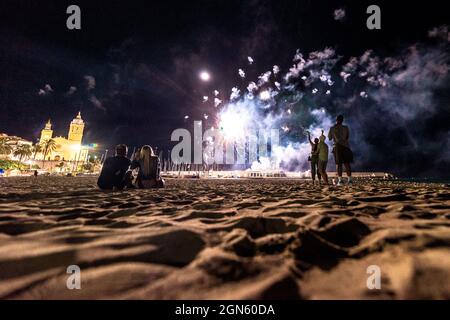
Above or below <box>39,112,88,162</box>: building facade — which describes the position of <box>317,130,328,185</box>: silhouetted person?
below

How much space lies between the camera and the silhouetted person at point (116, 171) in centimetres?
645

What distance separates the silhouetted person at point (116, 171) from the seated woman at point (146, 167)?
1.70 feet

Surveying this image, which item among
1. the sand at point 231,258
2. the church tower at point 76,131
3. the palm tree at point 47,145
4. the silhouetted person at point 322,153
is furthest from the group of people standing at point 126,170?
the church tower at point 76,131

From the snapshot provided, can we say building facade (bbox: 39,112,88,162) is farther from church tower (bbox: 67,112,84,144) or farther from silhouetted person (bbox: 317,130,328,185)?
silhouetted person (bbox: 317,130,328,185)

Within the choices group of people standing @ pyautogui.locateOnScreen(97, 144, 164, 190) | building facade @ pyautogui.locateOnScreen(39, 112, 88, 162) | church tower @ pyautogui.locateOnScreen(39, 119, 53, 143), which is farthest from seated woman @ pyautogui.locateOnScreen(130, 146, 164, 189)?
church tower @ pyautogui.locateOnScreen(39, 119, 53, 143)

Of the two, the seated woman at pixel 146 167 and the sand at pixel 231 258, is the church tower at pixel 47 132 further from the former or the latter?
the sand at pixel 231 258

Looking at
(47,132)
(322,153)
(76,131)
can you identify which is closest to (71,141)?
(76,131)

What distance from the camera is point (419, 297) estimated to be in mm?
1057

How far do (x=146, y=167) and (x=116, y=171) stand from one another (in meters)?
1.05

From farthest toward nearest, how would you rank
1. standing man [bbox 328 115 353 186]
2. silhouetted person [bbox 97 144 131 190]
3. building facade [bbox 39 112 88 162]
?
building facade [bbox 39 112 88 162], standing man [bbox 328 115 353 186], silhouetted person [bbox 97 144 131 190]

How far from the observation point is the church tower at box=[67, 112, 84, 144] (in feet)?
393
